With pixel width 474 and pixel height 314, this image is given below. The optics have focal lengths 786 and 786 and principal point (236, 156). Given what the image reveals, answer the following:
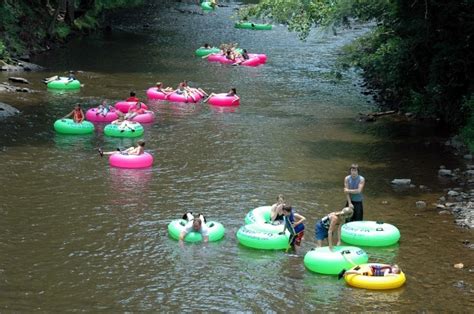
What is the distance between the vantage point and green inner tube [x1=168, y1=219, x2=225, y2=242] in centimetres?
1688

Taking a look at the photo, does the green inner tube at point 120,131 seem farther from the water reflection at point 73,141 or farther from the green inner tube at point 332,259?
the green inner tube at point 332,259

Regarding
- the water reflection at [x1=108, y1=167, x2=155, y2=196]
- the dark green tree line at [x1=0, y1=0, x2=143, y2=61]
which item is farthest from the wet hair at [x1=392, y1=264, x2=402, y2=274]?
the dark green tree line at [x1=0, y1=0, x2=143, y2=61]

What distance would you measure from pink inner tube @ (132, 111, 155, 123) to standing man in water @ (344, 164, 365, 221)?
1195 cm

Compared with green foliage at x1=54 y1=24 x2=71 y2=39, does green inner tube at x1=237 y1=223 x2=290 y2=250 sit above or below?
below

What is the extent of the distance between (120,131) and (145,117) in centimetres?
220

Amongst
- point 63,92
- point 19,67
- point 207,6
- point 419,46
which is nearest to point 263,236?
point 419,46

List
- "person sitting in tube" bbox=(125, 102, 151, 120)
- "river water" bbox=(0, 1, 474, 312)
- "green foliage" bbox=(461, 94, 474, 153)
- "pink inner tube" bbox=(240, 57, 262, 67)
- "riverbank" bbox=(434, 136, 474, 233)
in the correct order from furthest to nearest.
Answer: "pink inner tube" bbox=(240, 57, 262, 67) < "person sitting in tube" bbox=(125, 102, 151, 120) < "green foliage" bbox=(461, 94, 474, 153) < "riverbank" bbox=(434, 136, 474, 233) < "river water" bbox=(0, 1, 474, 312)

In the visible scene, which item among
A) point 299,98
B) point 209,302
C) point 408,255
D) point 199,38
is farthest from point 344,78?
point 209,302

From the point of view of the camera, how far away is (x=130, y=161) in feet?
72.7

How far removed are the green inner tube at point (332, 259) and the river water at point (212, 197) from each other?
A: 0.25m

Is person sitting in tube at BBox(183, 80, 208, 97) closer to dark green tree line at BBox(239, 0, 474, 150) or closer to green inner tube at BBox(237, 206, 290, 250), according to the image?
dark green tree line at BBox(239, 0, 474, 150)

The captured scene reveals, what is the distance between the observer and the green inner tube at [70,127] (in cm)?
2550

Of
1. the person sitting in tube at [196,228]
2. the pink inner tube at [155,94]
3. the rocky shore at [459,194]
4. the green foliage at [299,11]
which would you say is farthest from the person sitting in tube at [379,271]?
the pink inner tube at [155,94]

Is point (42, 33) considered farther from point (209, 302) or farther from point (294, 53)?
point (209, 302)
